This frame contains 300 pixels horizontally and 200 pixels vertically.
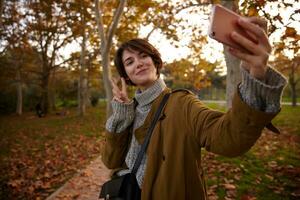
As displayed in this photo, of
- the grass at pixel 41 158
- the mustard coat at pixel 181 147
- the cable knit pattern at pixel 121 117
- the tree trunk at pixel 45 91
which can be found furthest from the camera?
the tree trunk at pixel 45 91

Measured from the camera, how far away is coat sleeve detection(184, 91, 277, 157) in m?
1.33

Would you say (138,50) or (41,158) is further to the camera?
(41,158)

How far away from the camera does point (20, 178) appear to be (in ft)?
23.8

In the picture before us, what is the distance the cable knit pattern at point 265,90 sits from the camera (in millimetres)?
1292

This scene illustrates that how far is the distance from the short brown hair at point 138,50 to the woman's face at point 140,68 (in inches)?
1.5

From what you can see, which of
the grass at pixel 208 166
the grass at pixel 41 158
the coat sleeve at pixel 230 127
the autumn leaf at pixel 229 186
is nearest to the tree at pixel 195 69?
the grass at pixel 208 166

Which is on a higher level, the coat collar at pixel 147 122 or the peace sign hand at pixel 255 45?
the peace sign hand at pixel 255 45

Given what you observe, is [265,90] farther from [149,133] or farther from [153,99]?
[153,99]

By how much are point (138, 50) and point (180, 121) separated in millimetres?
828

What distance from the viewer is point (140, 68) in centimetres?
240

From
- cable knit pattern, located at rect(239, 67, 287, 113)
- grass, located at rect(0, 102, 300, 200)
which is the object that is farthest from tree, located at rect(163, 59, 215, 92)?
cable knit pattern, located at rect(239, 67, 287, 113)

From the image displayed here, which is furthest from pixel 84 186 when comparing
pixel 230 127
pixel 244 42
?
pixel 244 42

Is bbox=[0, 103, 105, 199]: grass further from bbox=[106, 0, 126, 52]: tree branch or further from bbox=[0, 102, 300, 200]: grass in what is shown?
bbox=[106, 0, 126, 52]: tree branch

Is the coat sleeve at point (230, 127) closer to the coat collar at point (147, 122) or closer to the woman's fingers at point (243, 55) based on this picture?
the woman's fingers at point (243, 55)
